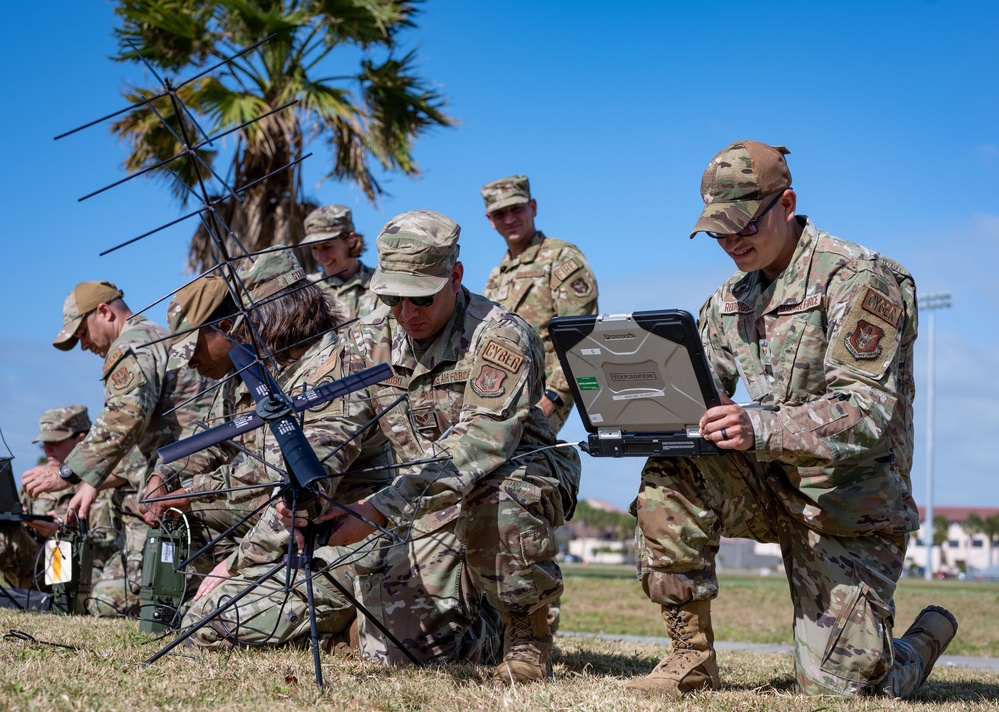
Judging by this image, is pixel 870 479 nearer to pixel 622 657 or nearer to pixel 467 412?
pixel 467 412

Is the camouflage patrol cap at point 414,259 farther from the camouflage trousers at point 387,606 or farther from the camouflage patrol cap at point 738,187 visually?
the camouflage trousers at point 387,606

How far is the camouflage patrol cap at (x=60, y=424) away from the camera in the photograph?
8.82 metres

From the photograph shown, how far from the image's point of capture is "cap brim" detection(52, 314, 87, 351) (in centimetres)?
713

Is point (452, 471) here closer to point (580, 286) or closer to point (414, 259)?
point (414, 259)

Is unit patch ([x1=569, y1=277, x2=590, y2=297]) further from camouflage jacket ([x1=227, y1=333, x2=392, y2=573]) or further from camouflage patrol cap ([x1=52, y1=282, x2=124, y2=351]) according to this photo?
camouflage patrol cap ([x1=52, y1=282, x2=124, y2=351])

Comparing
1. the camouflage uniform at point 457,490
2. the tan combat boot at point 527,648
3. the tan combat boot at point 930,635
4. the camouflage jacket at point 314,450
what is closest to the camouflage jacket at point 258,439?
the camouflage jacket at point 314,450

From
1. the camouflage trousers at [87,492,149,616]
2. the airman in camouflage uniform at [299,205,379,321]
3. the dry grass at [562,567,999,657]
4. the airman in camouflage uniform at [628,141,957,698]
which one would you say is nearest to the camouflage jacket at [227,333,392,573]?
the airman in camouflage uniform at [628,141,957,698]

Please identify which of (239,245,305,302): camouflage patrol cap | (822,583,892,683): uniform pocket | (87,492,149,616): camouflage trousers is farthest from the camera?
(87,492,149,616): camouflage trousers

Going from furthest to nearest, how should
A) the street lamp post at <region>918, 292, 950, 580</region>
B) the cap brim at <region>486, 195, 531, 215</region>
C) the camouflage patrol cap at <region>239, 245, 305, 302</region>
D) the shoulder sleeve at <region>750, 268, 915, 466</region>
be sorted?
the street lamp post at <region>918, 292, 950, 580</region> < the cap brim at <region>486, 195, 531, 215</region> < the camouflage patrol cap at <region>239, 245, 305, 302</region> < the shoulder sleeve at <region>750, 268, 915, 466</region>

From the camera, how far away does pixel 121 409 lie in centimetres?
633

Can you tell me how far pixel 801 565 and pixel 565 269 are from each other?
3619 millimetres

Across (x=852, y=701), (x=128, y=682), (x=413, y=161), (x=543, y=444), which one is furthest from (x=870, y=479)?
(x=413, y=161)

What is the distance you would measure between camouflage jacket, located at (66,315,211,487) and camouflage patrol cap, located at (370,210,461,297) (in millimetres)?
2470

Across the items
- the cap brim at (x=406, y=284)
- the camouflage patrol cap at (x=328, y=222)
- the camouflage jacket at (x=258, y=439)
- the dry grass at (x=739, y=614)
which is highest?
the camouflage patrol cap at (x=328, y=222)
